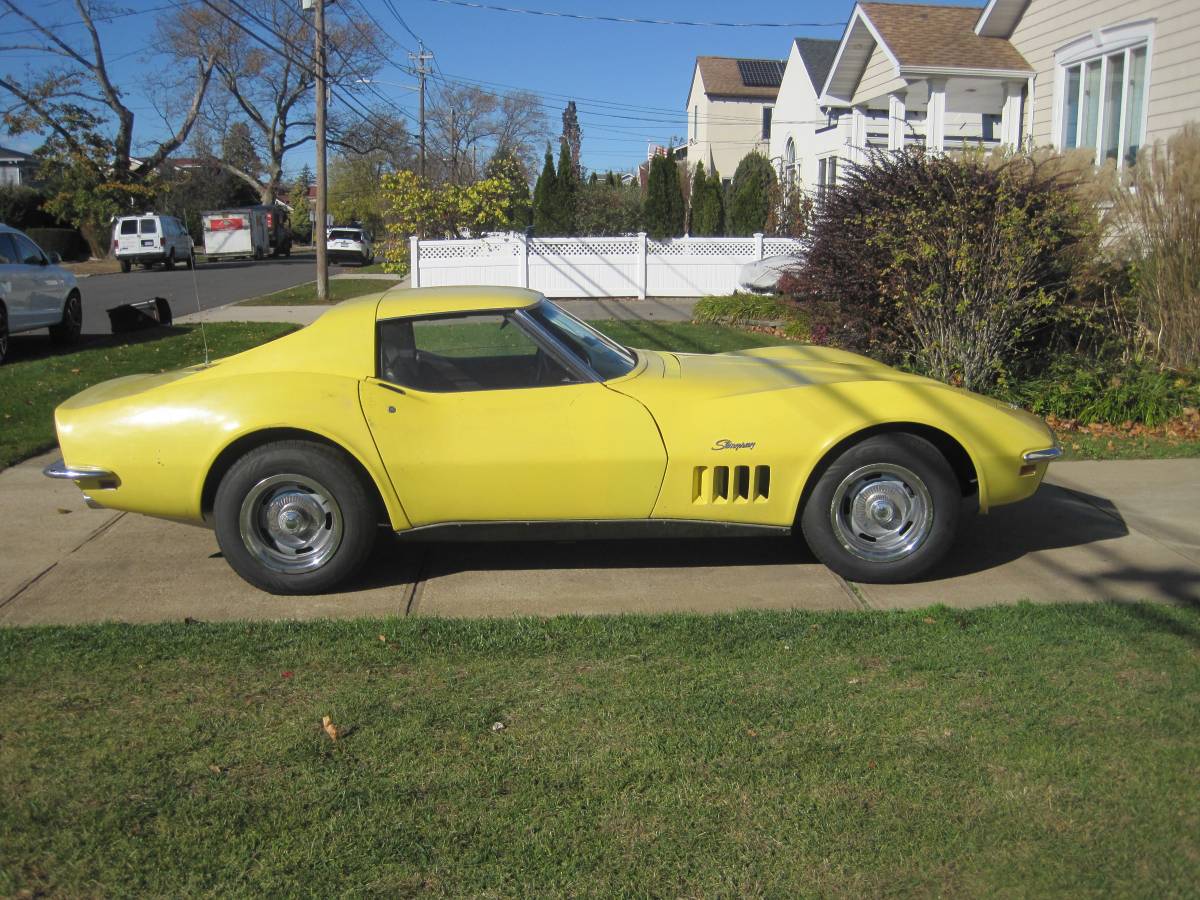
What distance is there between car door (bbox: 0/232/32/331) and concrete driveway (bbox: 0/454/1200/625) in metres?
7.80

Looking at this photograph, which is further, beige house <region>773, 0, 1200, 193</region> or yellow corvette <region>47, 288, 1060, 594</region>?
beige house <region>773, 0, 1200, 193</region>

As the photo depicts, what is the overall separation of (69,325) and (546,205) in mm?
21528

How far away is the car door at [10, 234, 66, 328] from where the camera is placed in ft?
44.7

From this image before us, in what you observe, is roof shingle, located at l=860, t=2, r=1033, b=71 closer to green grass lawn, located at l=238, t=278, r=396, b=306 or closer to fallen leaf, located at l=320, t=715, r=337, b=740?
green grass lawn, located at l=238, t=278, r=396, b=306

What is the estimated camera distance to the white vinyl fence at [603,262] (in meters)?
22.7

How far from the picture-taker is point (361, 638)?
14.9 feet

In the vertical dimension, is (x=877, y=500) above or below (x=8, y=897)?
above

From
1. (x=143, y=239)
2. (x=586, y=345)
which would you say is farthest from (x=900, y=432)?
(x=143, y=239)

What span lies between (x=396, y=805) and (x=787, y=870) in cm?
115

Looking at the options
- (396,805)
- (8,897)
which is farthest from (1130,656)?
(8,897)

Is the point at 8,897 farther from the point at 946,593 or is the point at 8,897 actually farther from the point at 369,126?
the point at 369,126

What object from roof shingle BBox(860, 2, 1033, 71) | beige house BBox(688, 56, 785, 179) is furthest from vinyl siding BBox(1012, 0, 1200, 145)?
beige house BBox(688, 56, 785, 179)

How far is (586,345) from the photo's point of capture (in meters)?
5.36

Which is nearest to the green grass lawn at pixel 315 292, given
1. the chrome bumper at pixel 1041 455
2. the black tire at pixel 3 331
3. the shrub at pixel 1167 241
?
the black tire at pixel 3 331
